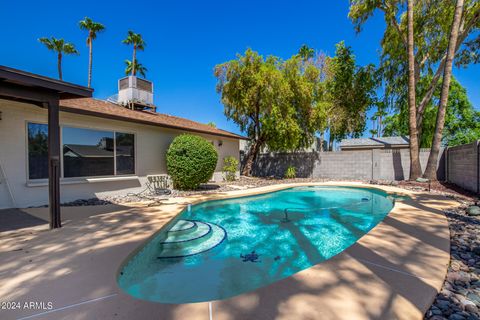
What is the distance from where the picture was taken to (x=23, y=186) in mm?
6473

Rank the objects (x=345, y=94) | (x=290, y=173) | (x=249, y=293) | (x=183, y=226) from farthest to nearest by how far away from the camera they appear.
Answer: (x=345, y=94) < (x=290, y=173) < (x=183, y=226) < (x=249, y=293)

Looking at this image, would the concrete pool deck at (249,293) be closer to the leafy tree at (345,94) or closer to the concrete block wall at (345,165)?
the concrete block wall at (345,165)

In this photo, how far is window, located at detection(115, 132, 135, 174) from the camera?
28.8ft

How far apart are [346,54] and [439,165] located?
14.8 m

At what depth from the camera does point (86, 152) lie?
785 cm

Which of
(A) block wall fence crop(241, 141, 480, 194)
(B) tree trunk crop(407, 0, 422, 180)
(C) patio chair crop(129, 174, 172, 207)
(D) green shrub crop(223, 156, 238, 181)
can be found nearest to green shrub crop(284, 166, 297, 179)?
(A) block wall fence crop(241, 141, 480, 194)

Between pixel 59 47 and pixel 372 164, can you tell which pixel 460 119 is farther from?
pixel 59 47

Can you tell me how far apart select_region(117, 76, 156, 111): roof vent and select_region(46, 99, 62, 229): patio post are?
934 cm

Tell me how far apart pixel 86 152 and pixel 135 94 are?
6717 millimetres

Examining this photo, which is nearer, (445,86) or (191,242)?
(191,242)

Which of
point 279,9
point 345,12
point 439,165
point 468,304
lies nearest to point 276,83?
point 279,9

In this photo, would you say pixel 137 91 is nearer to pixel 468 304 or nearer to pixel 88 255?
pixel 88 255

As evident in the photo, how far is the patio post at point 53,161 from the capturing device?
4.58 metres

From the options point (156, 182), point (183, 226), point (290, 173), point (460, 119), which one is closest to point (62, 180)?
point (156, 182)
